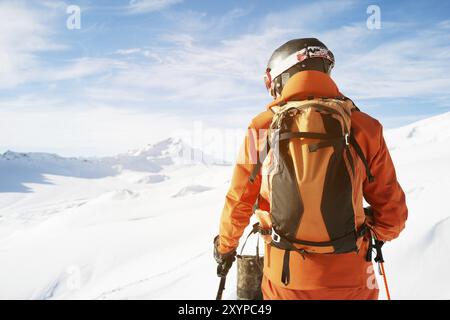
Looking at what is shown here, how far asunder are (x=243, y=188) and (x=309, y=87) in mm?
843

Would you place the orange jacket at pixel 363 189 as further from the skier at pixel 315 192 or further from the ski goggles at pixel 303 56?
the ski goggles at pixel 303 56

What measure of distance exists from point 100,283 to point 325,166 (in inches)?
756

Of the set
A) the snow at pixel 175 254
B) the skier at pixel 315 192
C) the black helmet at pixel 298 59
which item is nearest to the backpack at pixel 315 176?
the skier at pixel 315 192

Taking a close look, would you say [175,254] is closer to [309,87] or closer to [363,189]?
[363,189]

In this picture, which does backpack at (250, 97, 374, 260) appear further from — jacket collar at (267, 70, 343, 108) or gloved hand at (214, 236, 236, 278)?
gloved hand at (214, 236, 236, 278)

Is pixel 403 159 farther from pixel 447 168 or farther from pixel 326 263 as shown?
pixel 326 263

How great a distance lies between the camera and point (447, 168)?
31.6 feet

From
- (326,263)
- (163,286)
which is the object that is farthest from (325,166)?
(163,286)

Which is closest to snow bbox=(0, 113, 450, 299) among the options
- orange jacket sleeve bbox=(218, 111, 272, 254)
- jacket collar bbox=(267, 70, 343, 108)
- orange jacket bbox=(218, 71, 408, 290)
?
orange jacket bbox=(218, 71, 408, 290)

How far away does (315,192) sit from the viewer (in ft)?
7.16

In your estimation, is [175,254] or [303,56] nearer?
[303,56]

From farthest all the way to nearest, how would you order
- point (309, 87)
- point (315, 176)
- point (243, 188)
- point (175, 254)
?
1. point (175, 254)
2. point (243, 188)
3. point (309, 87)
4. point (315, 176)

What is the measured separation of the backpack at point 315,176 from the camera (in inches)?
85.9

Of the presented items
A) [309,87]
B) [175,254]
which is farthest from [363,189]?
[175,254]
